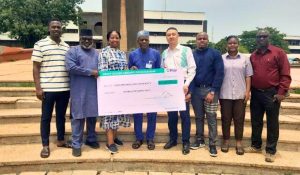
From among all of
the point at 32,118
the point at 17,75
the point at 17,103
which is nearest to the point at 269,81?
the point at 32,118

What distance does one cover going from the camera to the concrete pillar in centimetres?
Answer: 980

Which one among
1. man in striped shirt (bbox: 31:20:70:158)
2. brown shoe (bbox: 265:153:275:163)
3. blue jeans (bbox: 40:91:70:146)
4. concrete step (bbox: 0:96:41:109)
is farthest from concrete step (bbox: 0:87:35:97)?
brown shoe (bbox: 265:153:275:163)

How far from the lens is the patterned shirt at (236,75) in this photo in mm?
4160

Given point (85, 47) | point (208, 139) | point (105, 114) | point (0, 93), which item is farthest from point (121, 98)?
point (0, 93)

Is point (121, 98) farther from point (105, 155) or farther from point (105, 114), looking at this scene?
point (105, 155)

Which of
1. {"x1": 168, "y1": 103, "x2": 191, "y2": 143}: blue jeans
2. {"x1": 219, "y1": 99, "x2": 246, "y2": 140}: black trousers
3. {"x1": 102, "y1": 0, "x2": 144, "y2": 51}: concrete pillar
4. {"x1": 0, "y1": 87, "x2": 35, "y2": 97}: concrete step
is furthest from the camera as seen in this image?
{"x1": 102, "y1": 0, "x2": 144, "y2": 51}: concrete pillar

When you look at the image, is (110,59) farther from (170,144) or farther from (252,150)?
(252,150)

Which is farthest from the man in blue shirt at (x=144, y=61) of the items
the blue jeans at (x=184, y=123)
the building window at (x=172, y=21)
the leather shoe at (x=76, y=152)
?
the building window at (x=172, y=21)

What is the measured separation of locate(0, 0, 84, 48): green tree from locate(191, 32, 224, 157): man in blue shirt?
25620 millimetres

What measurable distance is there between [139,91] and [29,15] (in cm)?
2786

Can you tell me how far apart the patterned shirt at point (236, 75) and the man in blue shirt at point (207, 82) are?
0.13 meters

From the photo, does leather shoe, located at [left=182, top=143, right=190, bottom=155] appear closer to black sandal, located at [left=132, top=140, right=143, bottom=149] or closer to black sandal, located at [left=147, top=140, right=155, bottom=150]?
black sandal, located at [left=147, top=140, right=155, bottom=150]

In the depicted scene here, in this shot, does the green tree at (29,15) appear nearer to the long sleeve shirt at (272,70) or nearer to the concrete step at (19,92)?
the concrete step at (19,92)

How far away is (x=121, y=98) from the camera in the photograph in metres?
4.22
